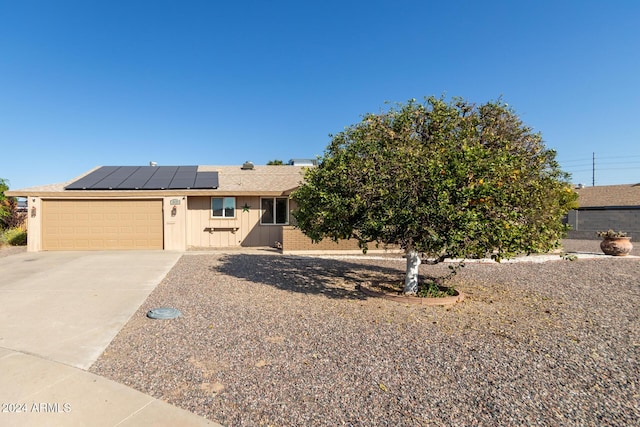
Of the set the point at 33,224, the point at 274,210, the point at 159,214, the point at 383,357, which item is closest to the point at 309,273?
Answer: the point at 383,357

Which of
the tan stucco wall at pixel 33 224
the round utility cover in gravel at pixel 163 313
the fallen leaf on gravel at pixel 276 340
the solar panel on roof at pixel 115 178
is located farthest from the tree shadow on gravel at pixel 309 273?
the tan stucco wall at pixel 33 224

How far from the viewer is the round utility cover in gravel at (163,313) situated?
5277mm

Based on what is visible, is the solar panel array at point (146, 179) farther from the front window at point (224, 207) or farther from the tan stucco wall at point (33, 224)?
the tan stucco wall at point (33, 224)

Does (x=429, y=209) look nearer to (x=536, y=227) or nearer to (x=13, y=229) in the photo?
(x=536, y=227)

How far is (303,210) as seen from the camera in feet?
24.4

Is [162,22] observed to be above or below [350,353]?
above

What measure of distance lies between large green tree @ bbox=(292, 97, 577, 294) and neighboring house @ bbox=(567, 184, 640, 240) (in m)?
19.6

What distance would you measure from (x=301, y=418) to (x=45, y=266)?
1061 cm

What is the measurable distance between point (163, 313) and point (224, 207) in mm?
10071

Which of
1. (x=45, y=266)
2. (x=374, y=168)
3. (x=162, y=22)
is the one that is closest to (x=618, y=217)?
(x=374, y=168)

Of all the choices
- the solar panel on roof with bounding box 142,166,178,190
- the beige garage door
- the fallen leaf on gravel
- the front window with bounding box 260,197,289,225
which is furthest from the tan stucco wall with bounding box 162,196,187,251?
the fallen leaf on gravel

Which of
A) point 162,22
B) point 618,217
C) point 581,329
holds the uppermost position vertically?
point 162,22

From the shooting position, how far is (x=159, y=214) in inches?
557

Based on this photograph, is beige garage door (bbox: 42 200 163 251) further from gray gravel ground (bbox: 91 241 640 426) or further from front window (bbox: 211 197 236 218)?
gray gravel ground (bbox: 91 241 640 426)
